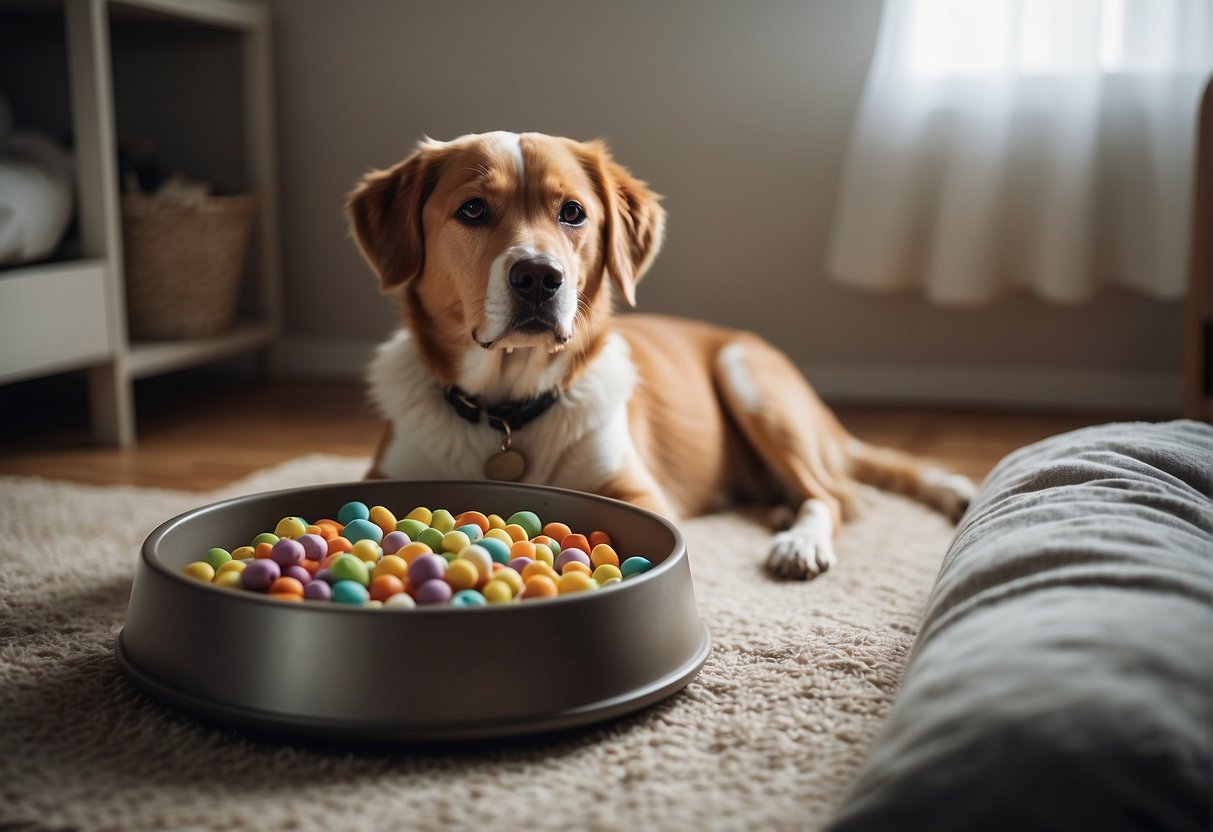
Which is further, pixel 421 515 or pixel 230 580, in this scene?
Answer: pixel 421 515

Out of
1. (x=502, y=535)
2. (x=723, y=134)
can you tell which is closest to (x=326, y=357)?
(x=723, y=134)

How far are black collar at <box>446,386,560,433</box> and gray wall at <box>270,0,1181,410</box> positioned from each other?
70.4 inches

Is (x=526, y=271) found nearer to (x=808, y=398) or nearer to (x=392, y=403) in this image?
(x=392, y=403)

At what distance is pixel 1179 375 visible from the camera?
324cm

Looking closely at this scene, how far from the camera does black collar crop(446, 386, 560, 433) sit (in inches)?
73.0

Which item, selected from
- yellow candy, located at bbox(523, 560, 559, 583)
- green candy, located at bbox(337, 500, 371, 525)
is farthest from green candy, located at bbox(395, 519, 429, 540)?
yellow candy, located at bbox(523, 560, 559, 583)

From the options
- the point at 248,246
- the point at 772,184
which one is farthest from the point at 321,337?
the point at 772,184

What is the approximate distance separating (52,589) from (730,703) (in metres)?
1.04

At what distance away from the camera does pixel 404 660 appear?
1.09 meters

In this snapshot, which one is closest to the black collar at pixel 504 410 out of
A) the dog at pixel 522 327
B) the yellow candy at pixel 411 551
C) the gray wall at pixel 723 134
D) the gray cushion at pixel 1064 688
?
the dog at pixel 522 327

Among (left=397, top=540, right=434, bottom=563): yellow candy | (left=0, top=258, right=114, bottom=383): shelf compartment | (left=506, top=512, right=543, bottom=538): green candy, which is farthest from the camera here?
(left=0, top=258, right=114, bottom=383): shelf compartment

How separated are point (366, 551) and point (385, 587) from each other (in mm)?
125

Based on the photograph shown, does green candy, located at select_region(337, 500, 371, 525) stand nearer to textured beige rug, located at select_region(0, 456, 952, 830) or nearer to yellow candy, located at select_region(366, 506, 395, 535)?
yellow candy, located at select_region(366, 506, 395, 535)

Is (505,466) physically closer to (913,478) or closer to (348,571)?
(348,571)
